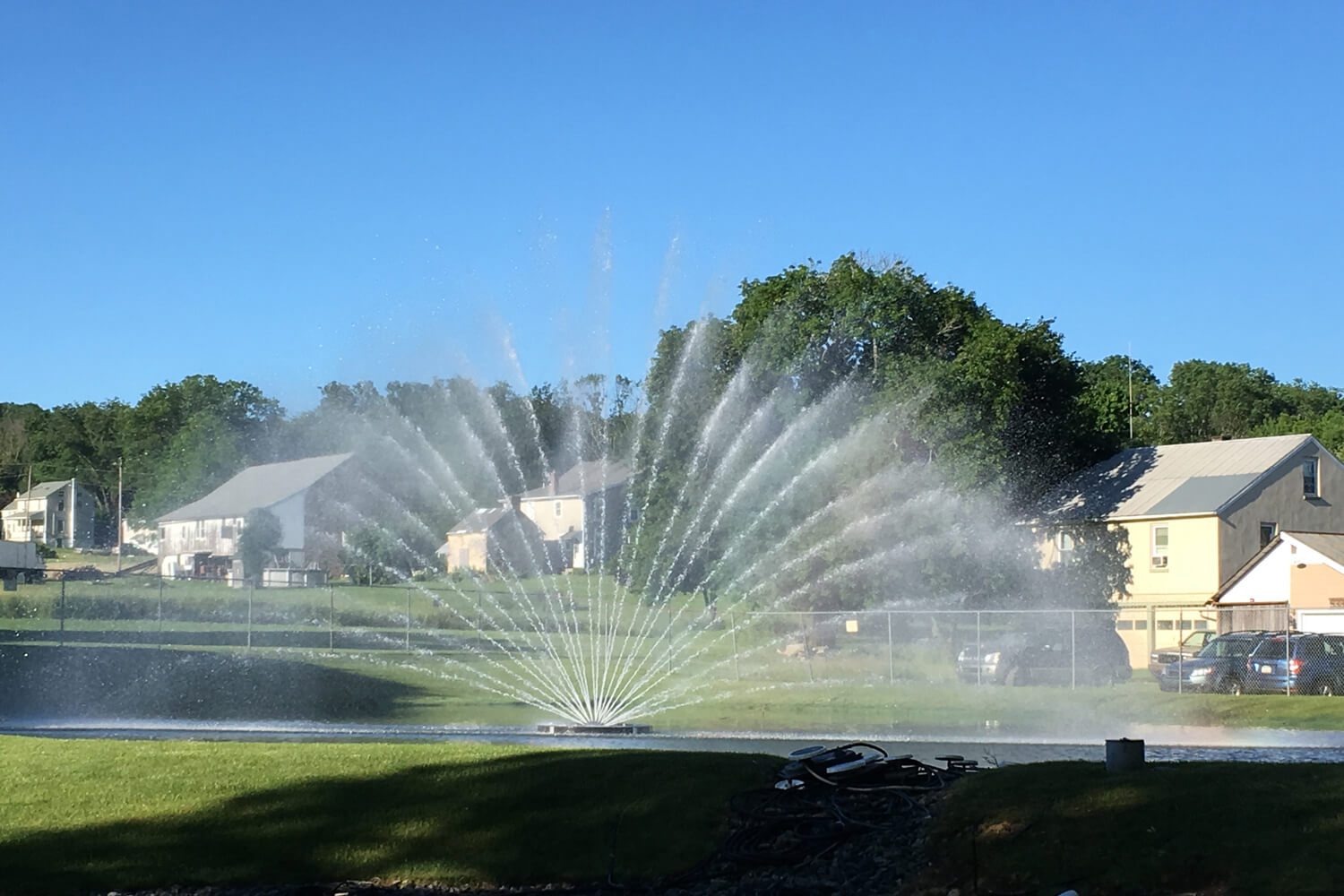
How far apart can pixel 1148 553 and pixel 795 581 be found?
16.9m

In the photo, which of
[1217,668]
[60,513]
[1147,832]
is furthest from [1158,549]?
[60,513]

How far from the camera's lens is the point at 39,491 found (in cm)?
13562

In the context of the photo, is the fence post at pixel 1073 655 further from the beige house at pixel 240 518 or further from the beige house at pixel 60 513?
the beige house at pixel 60 513

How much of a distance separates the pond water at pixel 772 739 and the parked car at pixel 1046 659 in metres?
10.4

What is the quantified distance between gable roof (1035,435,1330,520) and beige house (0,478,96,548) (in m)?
101

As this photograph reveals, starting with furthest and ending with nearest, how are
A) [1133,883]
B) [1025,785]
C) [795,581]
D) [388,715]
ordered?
[795,581] < [388,715] < [1025,785] < [1133,883]

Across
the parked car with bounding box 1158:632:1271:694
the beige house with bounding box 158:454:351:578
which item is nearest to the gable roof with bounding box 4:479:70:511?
the beige house with bounding box 158:454:351:578

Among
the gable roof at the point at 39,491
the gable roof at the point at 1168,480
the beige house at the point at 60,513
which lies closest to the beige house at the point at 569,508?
the gable roof at the point at 1168,480

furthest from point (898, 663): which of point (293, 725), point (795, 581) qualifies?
point (293, 725)

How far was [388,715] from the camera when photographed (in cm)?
2991

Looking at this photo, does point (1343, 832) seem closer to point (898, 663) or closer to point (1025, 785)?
point (1025, 785)

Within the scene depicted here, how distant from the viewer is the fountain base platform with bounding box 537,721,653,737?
23969 millimetres

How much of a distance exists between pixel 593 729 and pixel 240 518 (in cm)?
6705

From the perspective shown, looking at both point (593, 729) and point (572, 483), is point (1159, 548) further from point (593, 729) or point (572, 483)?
point (572, 483)
